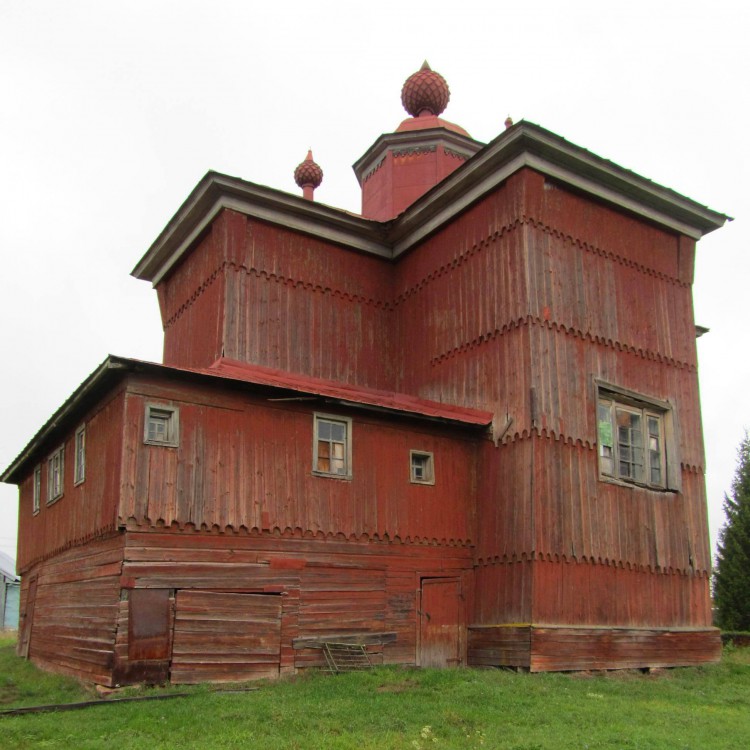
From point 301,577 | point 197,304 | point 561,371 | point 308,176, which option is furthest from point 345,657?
point 308,176

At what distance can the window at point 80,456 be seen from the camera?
1917 cm

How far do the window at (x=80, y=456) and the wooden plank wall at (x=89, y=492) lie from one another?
0.18m

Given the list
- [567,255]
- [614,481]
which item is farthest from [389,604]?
[567,255]

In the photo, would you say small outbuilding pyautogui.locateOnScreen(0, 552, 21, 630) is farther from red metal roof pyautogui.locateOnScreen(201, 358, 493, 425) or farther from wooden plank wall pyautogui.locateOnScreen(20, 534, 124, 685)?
red metal roof pyautogui.locateOnScreen(201, 358, 493, 425)

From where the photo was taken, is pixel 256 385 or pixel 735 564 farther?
pixel 735 564

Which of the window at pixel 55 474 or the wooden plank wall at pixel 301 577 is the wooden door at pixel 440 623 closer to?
the wooden plank wall at pixel 301 577

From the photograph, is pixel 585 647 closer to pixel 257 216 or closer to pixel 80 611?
pixel 80 611

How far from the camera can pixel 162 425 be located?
678 inches

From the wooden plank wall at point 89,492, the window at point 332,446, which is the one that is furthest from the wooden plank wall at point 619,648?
the wooden plank wall at point 89,492

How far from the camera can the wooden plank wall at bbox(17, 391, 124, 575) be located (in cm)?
1692

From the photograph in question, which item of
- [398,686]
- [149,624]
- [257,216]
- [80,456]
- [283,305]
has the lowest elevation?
[398,686]

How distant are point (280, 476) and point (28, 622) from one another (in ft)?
36.8

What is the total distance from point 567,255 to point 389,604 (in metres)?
8.98

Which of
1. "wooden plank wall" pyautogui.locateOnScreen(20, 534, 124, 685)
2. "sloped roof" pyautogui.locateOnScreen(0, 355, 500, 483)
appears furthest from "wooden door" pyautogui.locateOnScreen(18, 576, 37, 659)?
"sloped roof" pyautogui.locateOnScreen(0, 355, 500, 483)
